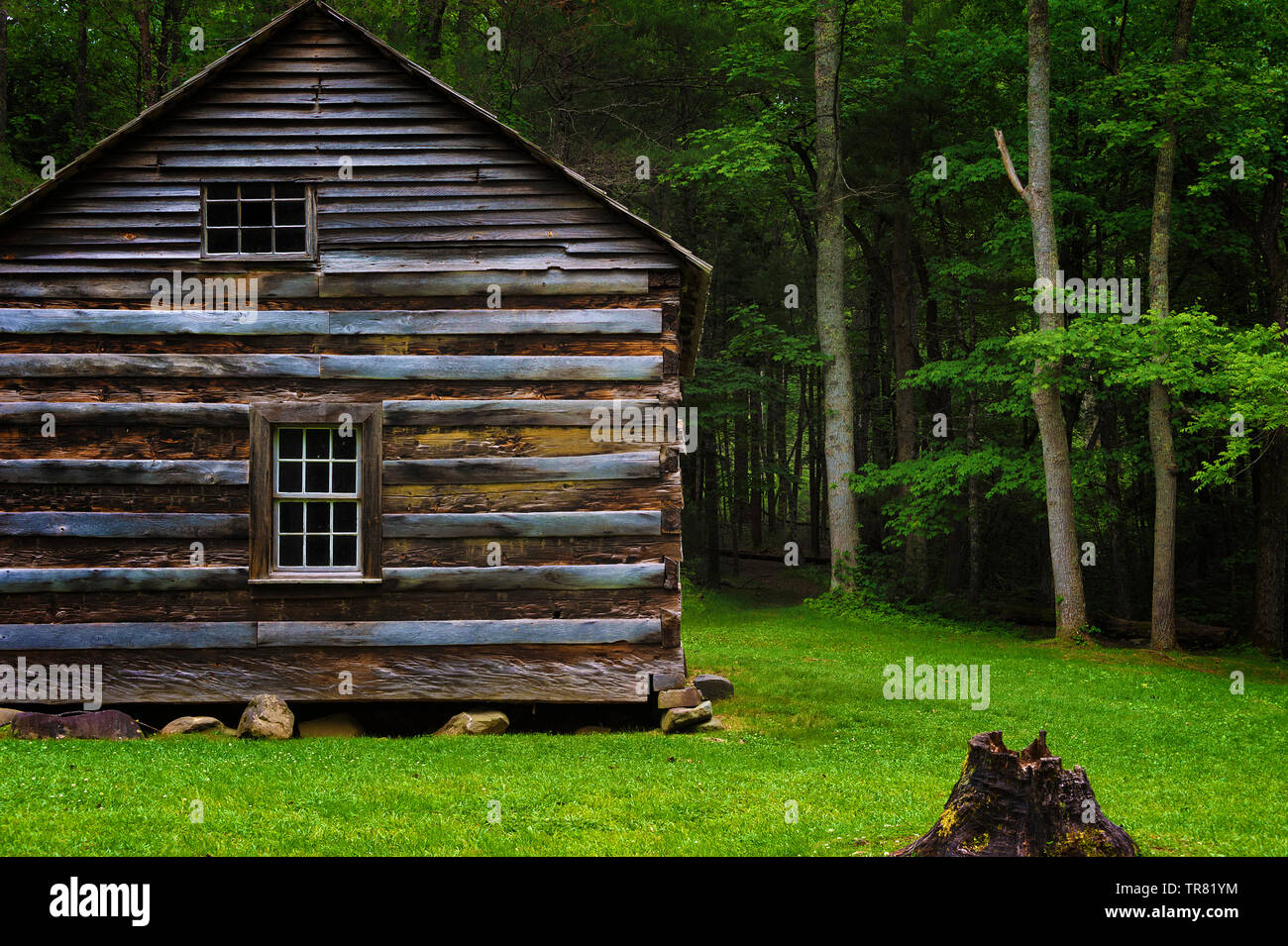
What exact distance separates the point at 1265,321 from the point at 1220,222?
102 inches

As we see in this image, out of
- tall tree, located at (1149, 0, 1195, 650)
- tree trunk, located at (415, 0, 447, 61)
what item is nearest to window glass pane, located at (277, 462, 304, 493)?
tall tree, located at (1149, 0, 1195, 650)

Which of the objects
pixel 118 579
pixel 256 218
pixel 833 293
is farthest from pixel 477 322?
pixel 833 293

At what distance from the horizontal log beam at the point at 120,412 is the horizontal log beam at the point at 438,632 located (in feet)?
7.50

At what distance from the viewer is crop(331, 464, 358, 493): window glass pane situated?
1141 centimetres

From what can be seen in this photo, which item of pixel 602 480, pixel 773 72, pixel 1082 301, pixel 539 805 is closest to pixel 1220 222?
pixel 1082 301

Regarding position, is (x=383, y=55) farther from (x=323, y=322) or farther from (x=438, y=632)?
(x=438, y=632)

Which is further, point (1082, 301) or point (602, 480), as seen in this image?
point (1082, 301)

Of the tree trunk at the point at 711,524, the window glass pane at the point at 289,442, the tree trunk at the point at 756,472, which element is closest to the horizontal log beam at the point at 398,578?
the window glass pane at the point at 289,442

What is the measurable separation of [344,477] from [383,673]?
7.01 feet

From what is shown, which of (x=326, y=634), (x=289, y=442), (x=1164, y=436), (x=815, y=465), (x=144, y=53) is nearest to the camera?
(x=326, y=634)

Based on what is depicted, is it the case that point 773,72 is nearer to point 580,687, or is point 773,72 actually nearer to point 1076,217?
point 1076,217

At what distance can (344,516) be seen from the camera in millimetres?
11414

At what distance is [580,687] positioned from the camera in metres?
11.3

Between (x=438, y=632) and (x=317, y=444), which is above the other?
(x=317, y=444)
